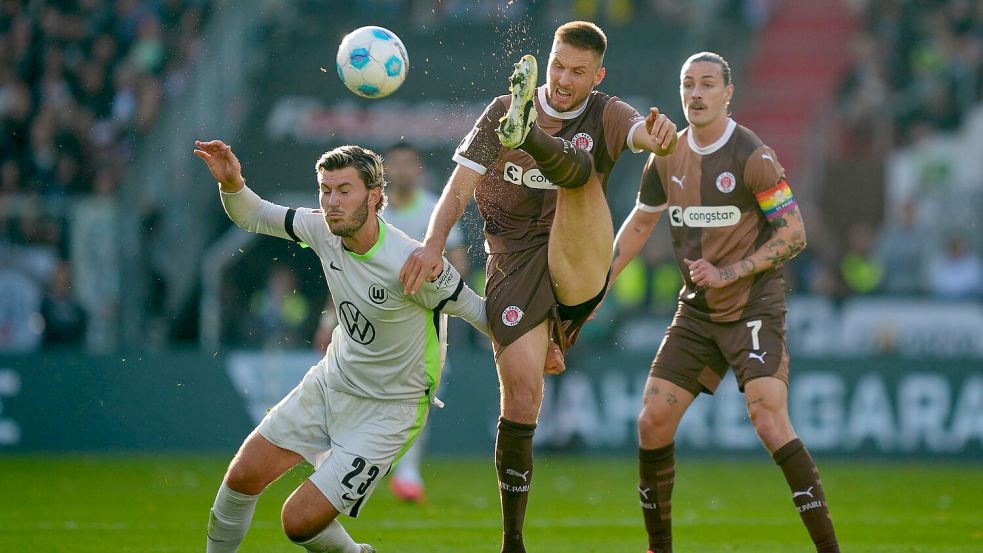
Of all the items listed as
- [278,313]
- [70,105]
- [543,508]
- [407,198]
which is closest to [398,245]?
[407,198]

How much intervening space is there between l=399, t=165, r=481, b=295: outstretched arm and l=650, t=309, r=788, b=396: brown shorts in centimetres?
155

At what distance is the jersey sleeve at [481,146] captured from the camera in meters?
7.25

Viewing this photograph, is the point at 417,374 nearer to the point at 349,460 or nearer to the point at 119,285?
the point at 349,460

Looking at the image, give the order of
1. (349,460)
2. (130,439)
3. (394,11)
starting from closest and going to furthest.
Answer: (349,460) → (130,439) → (394,11)

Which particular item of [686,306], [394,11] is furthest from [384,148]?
[686,306]

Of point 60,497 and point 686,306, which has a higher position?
point 686,306

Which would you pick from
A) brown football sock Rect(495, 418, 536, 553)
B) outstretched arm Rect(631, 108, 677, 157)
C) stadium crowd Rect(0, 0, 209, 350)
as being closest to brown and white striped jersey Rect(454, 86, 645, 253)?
outstretched arm Rect(631, 108, 677, 157)

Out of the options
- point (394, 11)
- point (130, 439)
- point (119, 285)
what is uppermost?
point (394, 11)

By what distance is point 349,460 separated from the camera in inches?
277

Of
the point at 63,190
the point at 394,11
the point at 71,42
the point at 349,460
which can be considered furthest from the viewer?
the point at 394,11

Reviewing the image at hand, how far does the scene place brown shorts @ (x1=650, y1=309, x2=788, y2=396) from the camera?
25.3 feet

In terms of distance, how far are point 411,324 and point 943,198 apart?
13591 millimetres

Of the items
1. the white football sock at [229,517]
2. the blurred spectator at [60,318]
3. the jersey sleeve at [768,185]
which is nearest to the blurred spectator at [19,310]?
the blurred spectator at [60,318]

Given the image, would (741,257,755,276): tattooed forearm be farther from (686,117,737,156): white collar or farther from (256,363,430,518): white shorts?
(256,363,430,518): white shorts
